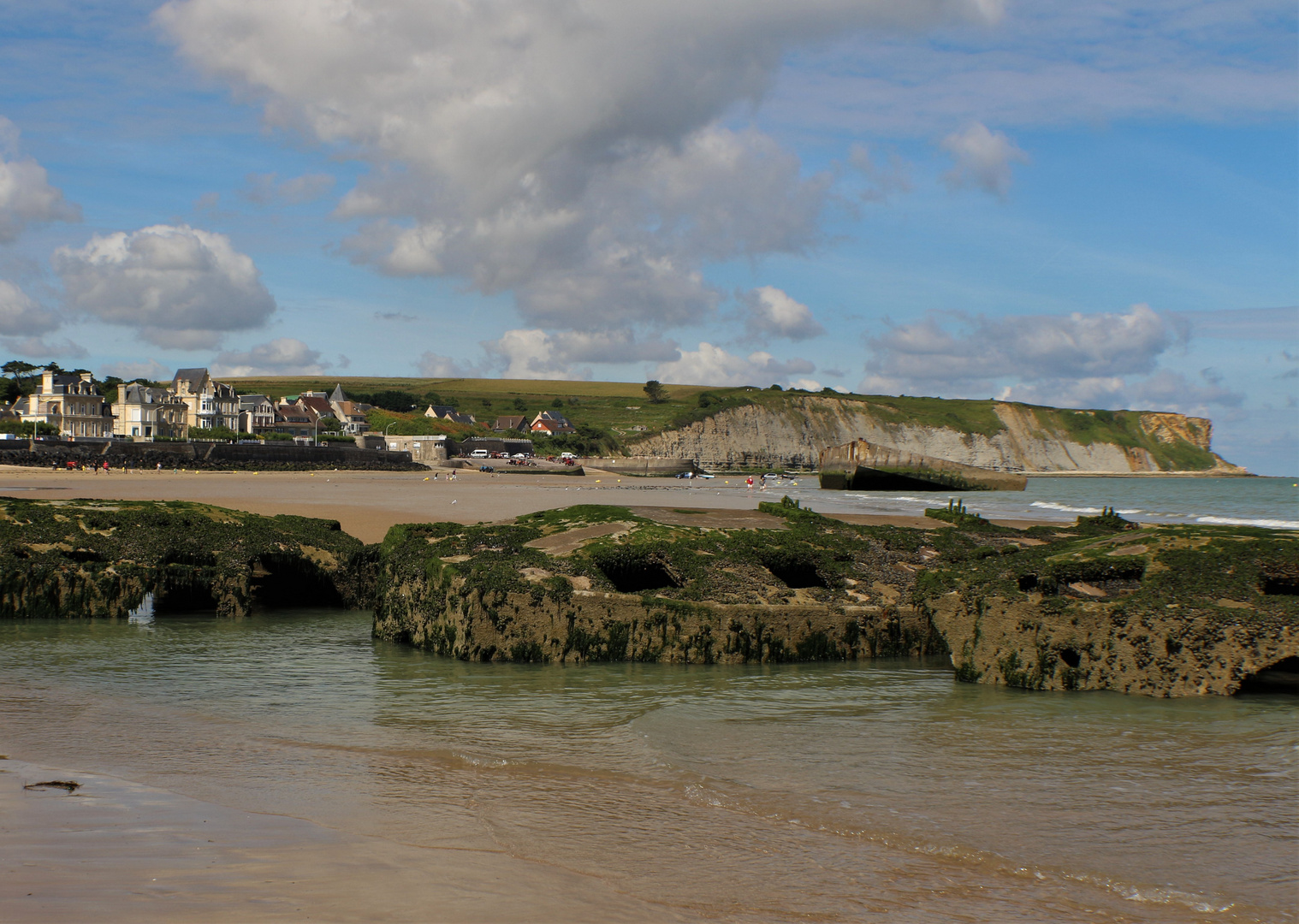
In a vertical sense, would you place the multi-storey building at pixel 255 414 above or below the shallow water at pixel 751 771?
above

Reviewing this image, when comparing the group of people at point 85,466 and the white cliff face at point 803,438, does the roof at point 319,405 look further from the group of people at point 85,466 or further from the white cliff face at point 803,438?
the group of people at point 85,466

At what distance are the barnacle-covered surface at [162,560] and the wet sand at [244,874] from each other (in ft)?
29.3

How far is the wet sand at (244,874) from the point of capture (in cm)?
436

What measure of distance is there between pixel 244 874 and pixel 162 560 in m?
11.0

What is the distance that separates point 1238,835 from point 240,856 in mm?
5803

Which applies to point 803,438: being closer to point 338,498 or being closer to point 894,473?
point 894,473

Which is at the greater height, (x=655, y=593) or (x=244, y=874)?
(x=655, y=593)

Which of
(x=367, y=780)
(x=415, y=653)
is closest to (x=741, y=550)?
(x=415, y=653)

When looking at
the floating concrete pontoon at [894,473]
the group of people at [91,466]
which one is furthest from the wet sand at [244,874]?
the group of people at [91,466]

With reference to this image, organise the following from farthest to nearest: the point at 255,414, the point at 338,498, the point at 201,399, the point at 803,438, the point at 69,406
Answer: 1. the point at 803,438
2. the point at 255,414
3. the point at 201,399
4. the point at 69,406
5. the point at 338,498

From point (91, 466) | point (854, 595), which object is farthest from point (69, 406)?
point (854, 595)

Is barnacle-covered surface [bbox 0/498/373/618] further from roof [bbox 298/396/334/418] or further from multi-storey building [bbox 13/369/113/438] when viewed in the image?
roof [bbox 298/396/334/418]

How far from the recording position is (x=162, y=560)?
47.1ft

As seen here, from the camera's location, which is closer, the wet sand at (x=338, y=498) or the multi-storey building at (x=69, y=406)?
the wet sand at (x=338, y=498)
